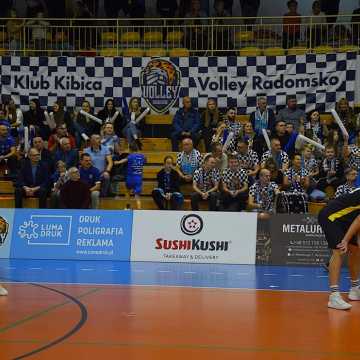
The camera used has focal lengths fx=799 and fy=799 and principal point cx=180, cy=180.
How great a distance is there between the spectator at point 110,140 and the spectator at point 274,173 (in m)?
3.79

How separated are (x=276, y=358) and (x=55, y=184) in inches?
442

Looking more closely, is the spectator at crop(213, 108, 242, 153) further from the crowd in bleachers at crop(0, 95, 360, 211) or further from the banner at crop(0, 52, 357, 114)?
the banner at crop(0, 52, 357, 114)

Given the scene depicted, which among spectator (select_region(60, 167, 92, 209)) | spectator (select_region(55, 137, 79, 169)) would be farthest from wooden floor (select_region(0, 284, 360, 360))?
spectator (select_region(55, 137, 79, 169))

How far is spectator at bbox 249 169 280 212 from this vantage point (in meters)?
15.7

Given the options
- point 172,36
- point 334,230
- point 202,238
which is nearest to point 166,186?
point 202,238

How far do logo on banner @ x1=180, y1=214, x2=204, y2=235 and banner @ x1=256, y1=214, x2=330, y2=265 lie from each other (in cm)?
110

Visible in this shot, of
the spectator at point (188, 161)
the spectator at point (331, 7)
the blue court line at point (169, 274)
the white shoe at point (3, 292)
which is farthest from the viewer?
the spectator at point (331, 7)

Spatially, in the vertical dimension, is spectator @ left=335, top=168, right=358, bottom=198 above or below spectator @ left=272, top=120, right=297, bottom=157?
below

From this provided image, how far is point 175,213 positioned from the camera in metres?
15.0

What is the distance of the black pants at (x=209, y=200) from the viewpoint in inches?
643

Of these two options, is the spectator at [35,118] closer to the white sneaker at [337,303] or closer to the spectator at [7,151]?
the spectator at [7,151]

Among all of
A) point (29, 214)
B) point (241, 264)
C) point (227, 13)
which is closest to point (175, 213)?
point (241, 264)

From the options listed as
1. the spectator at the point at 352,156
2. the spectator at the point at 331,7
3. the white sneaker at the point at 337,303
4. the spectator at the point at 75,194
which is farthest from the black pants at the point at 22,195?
the spectator at the point at 331,7

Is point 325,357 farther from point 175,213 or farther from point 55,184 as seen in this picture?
point 55,184
